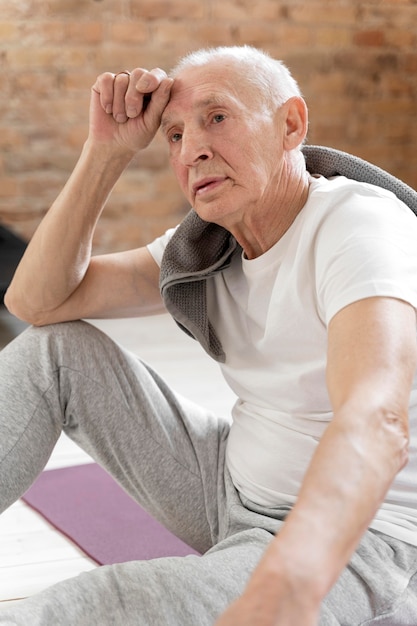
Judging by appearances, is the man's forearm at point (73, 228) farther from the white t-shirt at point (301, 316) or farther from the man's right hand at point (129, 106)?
the white t-shirt at point (301, 316)

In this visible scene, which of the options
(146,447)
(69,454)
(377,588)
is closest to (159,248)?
(146,447)

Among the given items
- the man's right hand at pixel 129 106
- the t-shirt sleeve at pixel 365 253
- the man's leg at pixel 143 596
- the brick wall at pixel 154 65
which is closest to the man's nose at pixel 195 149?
the man's right hand at pixel 129 106

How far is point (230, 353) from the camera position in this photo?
1.69 metres

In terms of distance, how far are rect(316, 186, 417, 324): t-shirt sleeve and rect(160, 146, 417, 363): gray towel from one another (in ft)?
0.92

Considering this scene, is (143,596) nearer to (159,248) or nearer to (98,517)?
(159,248)

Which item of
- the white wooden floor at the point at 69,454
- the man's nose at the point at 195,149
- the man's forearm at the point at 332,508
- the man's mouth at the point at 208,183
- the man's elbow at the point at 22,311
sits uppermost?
the man's nose at the point at 195,149

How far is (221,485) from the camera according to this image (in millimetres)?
1688

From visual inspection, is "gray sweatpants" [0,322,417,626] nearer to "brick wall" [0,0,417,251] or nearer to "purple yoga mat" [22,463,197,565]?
"purple yoga mat" [22,463,197,565]

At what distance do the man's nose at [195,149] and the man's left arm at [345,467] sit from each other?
0.48 m

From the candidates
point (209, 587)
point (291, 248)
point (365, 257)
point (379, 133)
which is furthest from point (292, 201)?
point (379, 133)

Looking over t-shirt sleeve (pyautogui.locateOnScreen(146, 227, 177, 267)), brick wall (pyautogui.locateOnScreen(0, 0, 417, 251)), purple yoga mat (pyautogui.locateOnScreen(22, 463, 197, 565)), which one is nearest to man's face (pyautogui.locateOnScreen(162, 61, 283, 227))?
t-shirt sleeve (pyautogui.locateOnScreen(146, 227, 177, 267))

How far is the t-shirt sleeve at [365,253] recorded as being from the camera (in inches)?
46.9

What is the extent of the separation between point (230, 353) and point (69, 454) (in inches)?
45.1

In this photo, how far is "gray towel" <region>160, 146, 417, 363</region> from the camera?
169 centimetres
